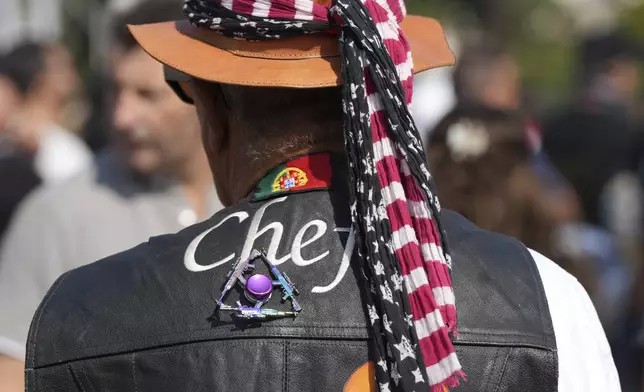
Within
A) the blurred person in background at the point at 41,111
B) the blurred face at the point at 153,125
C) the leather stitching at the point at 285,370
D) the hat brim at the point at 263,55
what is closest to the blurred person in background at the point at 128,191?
the blurred face at the point at 153,125

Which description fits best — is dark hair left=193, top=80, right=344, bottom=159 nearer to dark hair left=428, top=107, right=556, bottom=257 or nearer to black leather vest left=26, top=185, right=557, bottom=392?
Answer: black leather vest left=26, top=185, right=557, bottom=392

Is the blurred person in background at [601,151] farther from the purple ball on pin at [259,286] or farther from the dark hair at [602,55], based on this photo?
the purple ball on pin at [259,286]

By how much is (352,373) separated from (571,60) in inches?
744

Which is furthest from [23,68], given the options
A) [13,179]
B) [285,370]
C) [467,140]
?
[285,370]

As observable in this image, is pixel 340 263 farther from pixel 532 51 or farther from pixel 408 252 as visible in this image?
pixel 532 51

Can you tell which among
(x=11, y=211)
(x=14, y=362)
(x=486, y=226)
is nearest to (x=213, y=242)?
(x=14, y=362)

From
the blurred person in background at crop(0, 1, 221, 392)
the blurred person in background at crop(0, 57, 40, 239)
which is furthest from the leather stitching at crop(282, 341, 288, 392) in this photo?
the blurred person in background at crop(0, 57, 40, 239)

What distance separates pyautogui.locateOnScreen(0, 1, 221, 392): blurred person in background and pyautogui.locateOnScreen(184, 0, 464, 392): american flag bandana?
1761 mm

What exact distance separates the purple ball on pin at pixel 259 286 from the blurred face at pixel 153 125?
6.19 ft

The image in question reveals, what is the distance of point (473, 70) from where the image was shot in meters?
6.70

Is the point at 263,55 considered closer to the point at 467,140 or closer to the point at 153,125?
the point at 153,125

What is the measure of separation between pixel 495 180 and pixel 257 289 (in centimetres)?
213

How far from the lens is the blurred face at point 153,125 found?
3689 mm

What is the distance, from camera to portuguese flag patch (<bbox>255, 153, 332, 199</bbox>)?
199 centimetres
